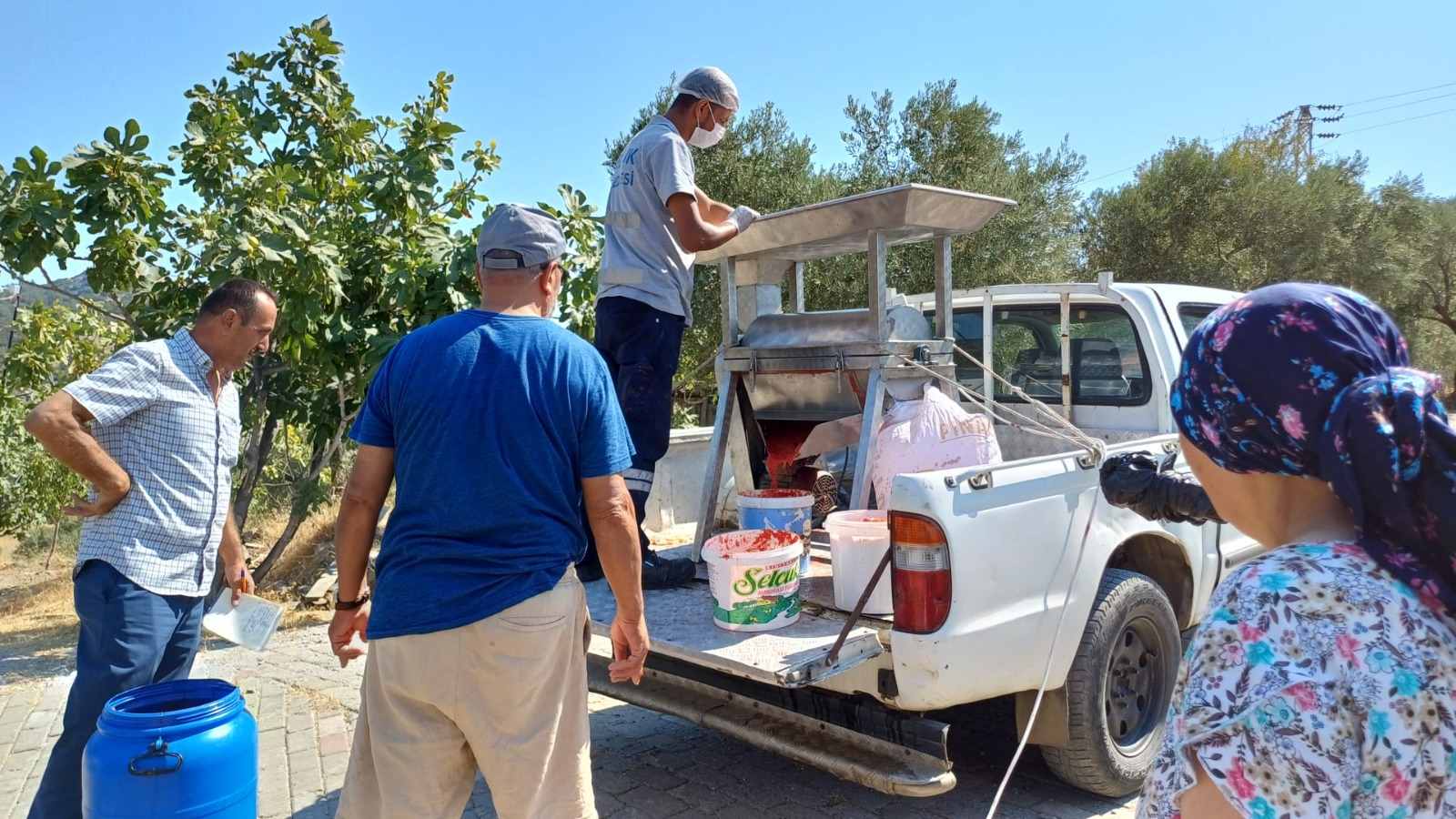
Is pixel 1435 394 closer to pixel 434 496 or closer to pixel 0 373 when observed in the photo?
pixel 434 496

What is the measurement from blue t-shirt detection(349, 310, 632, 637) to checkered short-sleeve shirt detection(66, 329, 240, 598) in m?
1.16

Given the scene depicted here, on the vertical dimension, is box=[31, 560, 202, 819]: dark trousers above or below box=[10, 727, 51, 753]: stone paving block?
above

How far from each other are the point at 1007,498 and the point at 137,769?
266cm

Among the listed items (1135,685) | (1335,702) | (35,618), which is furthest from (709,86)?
(35,618)

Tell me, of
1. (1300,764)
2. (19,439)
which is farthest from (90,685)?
(19,439)

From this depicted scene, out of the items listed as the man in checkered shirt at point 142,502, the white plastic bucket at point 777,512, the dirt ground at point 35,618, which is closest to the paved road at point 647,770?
Result: the dirt ground at point 35,618

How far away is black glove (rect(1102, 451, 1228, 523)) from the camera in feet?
6.30

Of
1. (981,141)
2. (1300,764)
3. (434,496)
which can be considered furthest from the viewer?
(981,141)

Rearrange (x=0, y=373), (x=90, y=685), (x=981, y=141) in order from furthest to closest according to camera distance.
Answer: (x=981, y=141)
(x=0, y=373)
(x=90, y=685)

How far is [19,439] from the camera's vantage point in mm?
12672

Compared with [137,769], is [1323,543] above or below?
above

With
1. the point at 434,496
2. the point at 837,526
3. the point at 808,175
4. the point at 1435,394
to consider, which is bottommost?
the point at 837,526

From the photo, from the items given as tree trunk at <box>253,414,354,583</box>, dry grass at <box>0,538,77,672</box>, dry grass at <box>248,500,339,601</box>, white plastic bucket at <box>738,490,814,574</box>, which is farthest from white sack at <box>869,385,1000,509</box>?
dry grass at <box>0,538,77,672</box>

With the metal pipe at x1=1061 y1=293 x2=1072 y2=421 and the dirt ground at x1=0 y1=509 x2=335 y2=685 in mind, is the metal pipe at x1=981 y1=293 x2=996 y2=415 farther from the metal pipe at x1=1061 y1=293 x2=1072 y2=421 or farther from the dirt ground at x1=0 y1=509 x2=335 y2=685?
the dirt ground at x1=0 y1=509 x2=335 y2=685
